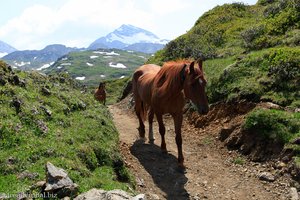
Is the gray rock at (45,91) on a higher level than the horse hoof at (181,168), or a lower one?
higher

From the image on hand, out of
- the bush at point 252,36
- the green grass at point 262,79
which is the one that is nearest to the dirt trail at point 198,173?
the green grass at point 262,79

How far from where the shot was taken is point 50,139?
1050cm

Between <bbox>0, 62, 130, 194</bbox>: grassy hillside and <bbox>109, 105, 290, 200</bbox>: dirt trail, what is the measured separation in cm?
121

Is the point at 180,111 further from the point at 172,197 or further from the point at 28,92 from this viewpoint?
the point at 28,92

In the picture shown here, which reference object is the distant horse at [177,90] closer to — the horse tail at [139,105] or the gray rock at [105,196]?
the horse tail at [139,105]

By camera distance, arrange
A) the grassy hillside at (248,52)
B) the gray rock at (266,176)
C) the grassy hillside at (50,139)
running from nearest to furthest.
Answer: the grassy hillside at (50,139), the gray rock at (266,176), the grassy hillside at (248,52)

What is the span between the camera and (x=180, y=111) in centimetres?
A: 1318

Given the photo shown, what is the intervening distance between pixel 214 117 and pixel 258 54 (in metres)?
4.99

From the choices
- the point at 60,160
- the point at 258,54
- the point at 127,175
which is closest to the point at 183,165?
the point at 127,175

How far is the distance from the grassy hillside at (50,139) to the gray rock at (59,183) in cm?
43

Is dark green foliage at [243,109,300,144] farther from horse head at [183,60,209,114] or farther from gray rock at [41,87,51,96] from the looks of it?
gray rock at [41,87,51,96]

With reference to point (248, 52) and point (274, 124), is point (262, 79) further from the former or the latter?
point (248, 52)

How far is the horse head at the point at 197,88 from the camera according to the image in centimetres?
1109

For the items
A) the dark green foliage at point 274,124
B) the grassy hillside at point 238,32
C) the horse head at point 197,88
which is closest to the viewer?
the horse head at point 197,88
